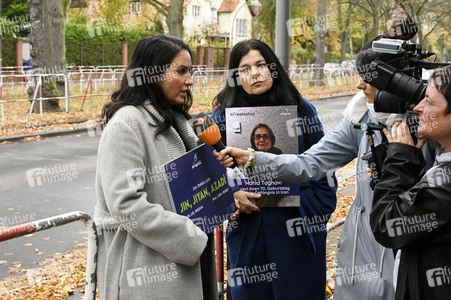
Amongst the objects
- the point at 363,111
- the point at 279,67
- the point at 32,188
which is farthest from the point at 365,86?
the point at 32,188

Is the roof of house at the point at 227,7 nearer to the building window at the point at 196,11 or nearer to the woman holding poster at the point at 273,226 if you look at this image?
the building window at the point at 196,11

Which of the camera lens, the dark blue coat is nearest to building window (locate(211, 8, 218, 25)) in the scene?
the dark blue coat

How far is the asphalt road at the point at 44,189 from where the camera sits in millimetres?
6540

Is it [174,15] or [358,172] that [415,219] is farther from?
[174,15]

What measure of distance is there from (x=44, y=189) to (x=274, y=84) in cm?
673

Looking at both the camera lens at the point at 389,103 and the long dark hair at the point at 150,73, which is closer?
the camera lens at the point at 389,103

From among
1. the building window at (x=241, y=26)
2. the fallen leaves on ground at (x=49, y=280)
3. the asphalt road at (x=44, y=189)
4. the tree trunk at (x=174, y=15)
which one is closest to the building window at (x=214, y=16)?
the building window at (x=241, y=26)

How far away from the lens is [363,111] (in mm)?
2896

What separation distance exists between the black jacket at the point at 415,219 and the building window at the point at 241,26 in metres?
67.5

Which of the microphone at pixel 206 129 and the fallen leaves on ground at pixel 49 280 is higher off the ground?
the microphone at pixel 206 129

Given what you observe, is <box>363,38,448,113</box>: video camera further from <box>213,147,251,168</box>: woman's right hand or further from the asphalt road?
the asphalt road

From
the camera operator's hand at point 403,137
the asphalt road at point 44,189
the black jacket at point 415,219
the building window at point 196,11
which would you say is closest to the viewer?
the black jacket at point 415,219

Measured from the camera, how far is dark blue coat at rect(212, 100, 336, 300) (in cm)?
334

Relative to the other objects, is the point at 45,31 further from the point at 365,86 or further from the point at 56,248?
the point at 365,86
